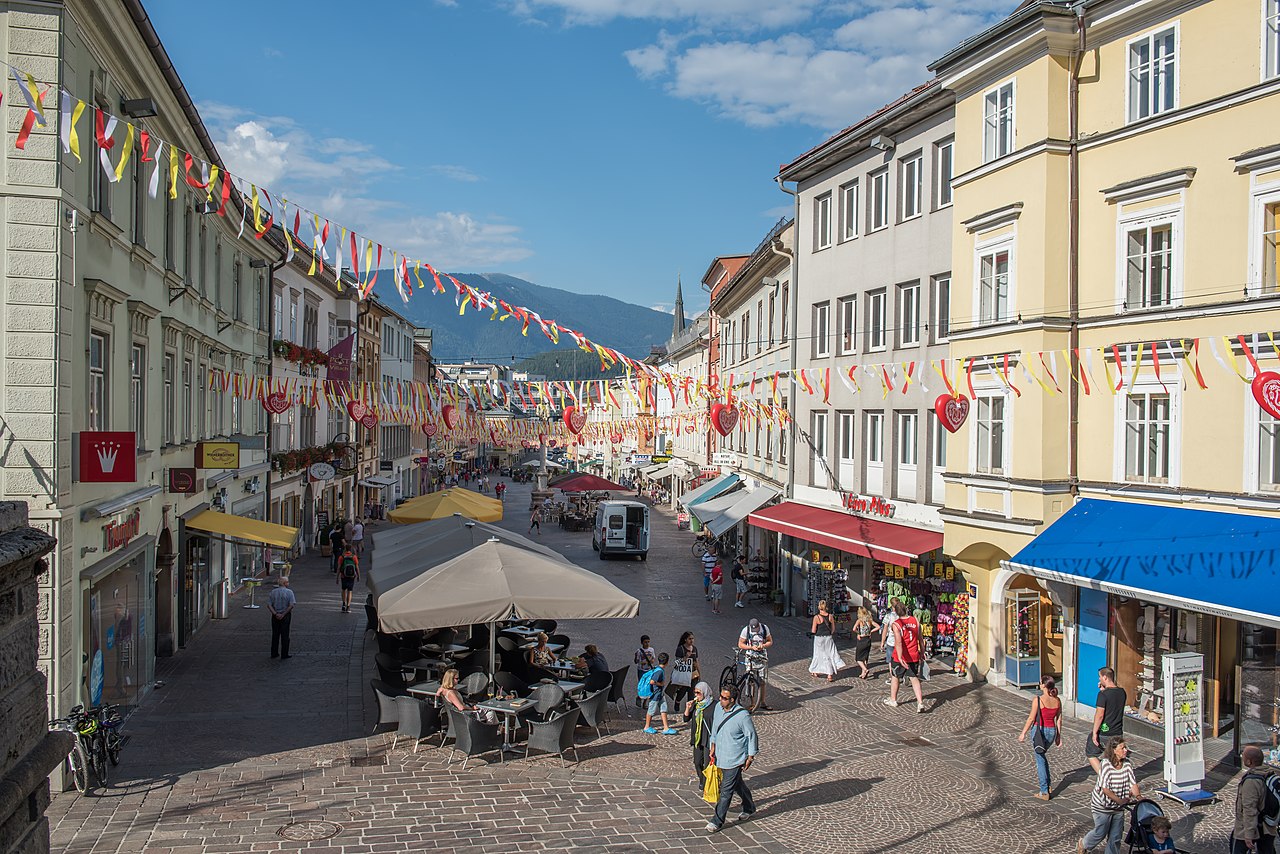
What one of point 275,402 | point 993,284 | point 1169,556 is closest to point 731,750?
point 1169,556

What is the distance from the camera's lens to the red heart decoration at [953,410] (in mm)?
17875

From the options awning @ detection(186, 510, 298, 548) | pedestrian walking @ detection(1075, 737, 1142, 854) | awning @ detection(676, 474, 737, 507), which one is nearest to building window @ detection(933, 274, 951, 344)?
pedestrian walking @ detection(1075, 737, 1142, 854)

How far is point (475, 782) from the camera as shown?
12.4 m

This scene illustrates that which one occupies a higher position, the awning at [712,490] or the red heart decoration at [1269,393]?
the red heart decoration at [1269,393]

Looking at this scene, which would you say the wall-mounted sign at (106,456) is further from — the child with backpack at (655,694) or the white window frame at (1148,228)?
the white window frame at (1148,228)

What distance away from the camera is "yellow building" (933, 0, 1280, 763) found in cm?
1368

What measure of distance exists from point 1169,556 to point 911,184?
11.2 metres

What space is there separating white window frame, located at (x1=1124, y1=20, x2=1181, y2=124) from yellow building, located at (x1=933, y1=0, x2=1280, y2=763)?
0.03 m

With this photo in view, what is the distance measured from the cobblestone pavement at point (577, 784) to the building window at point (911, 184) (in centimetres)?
1006

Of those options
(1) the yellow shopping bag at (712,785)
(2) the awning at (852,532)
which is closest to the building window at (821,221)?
(2) the awning at (852,532)

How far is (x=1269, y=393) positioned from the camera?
12.1 metres

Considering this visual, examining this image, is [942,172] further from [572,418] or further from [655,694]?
[572,418]

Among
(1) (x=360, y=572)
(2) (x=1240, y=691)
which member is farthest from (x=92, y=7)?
→ (1) (x=360, y=572)

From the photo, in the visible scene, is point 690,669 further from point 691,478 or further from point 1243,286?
point 691,478
